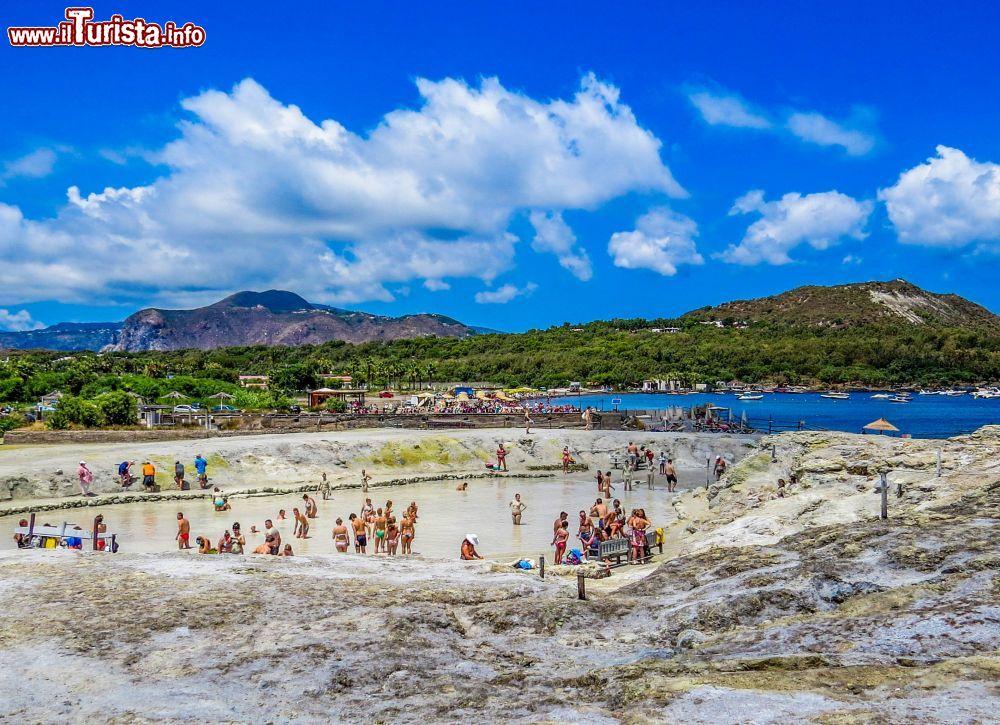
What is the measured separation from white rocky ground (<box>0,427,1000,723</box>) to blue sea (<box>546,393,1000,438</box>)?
171ft

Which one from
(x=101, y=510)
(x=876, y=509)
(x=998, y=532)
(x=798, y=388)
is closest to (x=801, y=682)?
(x=998, y=532)

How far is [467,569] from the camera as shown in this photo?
1552cm

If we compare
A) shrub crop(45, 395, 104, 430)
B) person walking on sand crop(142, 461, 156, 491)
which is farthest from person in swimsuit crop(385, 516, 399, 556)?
shrub crop(45, 395, 104, 430)

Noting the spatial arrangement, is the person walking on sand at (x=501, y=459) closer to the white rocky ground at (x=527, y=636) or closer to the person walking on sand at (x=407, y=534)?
the person walking on sand at (x=407, y=534)

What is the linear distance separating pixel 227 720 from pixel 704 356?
546 feet

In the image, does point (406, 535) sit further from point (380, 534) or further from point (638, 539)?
point (638, 539)

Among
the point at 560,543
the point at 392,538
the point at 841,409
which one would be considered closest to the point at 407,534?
the point at 392,538

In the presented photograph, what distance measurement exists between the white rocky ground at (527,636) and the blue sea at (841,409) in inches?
2056

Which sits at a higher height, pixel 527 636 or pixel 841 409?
pixel 841 409

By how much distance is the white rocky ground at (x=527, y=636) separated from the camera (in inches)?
291

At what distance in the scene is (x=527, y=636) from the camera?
34.4 feet

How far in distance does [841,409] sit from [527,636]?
109 meters

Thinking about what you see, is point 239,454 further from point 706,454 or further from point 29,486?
point 706,454

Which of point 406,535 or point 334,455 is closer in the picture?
point 406,535
